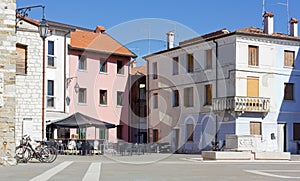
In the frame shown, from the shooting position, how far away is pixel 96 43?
148 ft

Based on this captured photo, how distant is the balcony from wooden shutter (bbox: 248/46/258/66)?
104 inches

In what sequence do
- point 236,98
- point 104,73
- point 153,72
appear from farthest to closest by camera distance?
point 153,72 → point 104,73 → point 236,98

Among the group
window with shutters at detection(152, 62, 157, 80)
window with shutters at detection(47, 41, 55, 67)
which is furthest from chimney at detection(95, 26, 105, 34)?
window with shutters at detection(47, 41, 55, 67)

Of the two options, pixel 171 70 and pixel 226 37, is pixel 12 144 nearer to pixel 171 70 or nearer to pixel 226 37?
pixel 226 37

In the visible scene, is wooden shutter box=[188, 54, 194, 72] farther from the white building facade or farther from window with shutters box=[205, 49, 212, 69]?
window with shutters box=[205, 49, 212, 69]

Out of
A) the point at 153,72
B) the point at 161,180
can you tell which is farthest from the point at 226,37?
the point at 161,180

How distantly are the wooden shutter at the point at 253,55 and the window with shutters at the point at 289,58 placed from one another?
2.72 metres

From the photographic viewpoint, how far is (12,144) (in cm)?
1934

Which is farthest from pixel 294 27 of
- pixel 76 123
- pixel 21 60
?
pixel 21 60

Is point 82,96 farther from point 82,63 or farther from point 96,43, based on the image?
point 96,43

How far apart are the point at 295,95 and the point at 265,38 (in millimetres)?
5112

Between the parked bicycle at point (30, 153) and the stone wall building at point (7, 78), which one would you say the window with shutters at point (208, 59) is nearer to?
the parked bicycle at point (30, 153)

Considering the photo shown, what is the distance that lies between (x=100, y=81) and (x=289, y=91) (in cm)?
1492

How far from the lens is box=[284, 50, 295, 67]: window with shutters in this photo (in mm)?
40969
